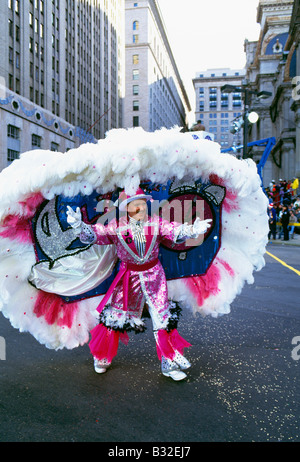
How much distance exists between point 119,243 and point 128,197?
0.40m

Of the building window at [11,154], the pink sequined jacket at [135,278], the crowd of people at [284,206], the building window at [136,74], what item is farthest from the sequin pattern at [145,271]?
the building window at [136,74]

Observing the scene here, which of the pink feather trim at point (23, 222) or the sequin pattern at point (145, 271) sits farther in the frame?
the sequin pattern at point (145, 271)

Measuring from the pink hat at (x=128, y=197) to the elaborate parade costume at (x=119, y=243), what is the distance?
60 millimetres

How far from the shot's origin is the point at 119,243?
3.37 m

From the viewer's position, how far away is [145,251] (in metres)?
3.37

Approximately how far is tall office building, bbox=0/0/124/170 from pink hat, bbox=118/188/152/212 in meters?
18.5

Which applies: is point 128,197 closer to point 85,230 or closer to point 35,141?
point 85,230

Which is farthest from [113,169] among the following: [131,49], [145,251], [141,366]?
[131,49]

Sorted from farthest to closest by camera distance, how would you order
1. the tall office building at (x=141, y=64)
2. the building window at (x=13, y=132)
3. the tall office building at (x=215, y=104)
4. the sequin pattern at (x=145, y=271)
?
the tall office building at (x=215, y=104) → the tall office building at (x=141, y=64) → the building window at (x=13, y=132) → the sequin pattern at (x=145, y=271)

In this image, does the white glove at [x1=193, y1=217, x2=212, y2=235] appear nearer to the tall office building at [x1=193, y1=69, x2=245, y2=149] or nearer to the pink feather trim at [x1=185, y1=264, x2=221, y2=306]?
the pink feather trim at [x1=185, y1=264, x2=221, y2=306]

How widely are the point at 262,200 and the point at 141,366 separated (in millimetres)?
1821

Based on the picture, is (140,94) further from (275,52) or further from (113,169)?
(113,169)

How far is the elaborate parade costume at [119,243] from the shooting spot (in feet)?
9.85

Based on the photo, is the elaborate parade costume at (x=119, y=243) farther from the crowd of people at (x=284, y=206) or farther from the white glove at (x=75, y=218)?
the crowd of people at (x=284, y=206)
